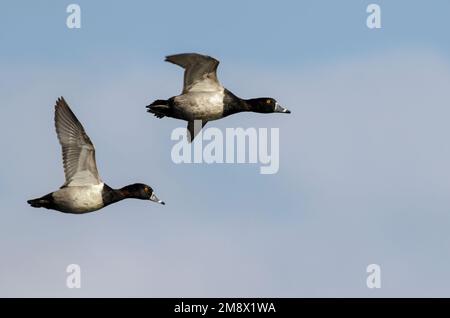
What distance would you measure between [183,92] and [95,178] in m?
3.32

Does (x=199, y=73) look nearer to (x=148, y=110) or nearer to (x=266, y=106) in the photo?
(x=148, y=110)

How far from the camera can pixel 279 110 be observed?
53.5 meters

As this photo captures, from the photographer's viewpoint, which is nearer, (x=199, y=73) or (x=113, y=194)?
(x=113, y=194)

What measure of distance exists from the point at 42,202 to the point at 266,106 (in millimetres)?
6998

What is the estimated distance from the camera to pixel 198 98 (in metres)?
51.5

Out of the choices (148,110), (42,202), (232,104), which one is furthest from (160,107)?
(42,202)

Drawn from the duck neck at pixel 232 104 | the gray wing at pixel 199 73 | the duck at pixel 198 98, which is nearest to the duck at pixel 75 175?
the duck at pixel 198 98

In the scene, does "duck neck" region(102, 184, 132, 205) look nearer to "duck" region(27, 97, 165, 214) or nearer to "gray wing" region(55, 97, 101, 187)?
"duck" region(27, 97, 165, 214)

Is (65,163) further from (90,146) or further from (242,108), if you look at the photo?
(242,108)

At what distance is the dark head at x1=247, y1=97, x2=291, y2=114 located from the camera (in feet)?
174

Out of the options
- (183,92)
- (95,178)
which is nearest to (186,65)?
(183,92)

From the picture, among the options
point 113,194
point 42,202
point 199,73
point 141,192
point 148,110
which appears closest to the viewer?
point 42,202

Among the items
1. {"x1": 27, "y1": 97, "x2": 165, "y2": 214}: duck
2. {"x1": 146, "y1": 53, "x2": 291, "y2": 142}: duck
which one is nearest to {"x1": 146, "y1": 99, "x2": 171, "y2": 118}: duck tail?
{"x1": 146, "y1": 53, "x2": 291, "y2": 142}: duck

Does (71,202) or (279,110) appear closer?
(71,202)
